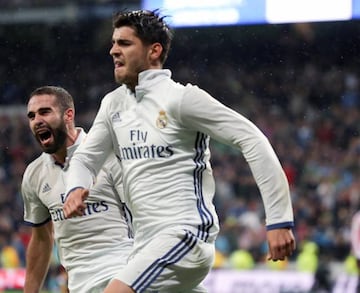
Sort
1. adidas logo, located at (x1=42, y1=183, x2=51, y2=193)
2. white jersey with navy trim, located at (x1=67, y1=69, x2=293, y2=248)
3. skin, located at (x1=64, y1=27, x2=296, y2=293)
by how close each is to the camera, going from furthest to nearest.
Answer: adidas logo, located at (x1=42, y1=183, x2=51, y2=193)
skin, located at (x1=64, y1=27, x2=296, y2=293)
white jersey with navy trim, located at (x1=67, y1=69, x2=293, y2=248)

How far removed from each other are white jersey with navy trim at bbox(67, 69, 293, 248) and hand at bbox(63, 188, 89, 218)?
8 cm

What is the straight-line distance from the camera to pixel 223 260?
40.8 ft

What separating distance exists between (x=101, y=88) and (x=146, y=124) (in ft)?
23.1

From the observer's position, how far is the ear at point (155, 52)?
4.12m

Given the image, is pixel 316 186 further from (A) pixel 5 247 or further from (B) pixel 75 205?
(B) pixel 75 205

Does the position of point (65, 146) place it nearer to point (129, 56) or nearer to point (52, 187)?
point (52, 187)

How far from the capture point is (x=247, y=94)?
44.6 feet

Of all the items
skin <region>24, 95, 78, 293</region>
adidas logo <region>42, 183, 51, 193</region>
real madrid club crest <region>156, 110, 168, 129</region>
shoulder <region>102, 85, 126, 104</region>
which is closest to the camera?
real madrid club crest <region>156, 110, 168, 129</region>

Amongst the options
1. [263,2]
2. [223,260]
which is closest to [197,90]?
[263,2]

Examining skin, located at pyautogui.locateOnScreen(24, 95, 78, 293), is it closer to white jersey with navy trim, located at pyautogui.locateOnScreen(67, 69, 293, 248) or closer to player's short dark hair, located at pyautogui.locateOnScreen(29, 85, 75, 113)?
player's short dark hair, located at pyautogui.locateOnScreen(29, 85, 75, 113)

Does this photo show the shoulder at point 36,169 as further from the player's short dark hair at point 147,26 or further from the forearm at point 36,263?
the player's short dark hair at point 147,26

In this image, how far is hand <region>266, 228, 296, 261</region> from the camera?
3574 millimetres

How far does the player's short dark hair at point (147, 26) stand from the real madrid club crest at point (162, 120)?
0.30m

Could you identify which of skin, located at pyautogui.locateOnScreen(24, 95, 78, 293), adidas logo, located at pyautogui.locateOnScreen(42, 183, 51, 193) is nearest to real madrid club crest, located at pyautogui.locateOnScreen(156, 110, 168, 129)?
skin, located at pyautogui.locateOnScreen(24, 95, 78, 293)
